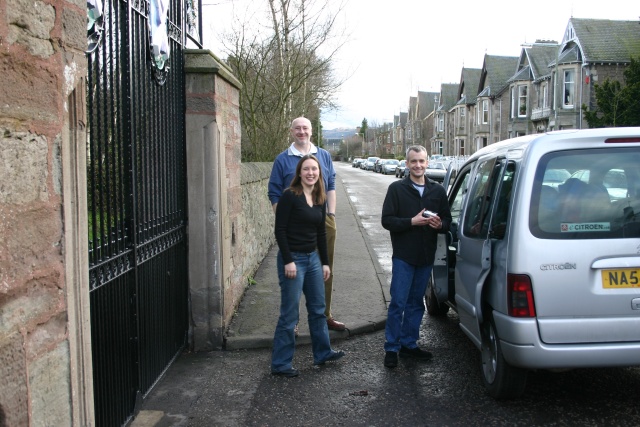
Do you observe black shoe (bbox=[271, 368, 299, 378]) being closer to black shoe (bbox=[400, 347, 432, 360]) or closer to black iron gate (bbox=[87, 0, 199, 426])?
black iron gate (bbox=[87, 0, 199, 426])

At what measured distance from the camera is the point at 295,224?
493 cm

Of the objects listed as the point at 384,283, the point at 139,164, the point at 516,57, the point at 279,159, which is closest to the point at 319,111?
the point at 384,283

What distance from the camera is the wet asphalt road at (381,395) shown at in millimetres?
4125

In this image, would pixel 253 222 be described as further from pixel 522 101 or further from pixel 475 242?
pixel 522 101

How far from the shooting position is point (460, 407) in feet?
14.2

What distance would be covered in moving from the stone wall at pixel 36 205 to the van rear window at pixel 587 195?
2.78m

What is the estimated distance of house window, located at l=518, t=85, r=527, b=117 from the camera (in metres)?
49.2

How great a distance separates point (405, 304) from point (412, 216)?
0.77 metres

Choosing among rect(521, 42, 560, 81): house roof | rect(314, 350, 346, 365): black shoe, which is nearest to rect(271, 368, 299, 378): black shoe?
rect(314, 350, 346, 365): black shoe

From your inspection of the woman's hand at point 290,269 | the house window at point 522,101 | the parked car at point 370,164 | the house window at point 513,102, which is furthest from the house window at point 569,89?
the woman's hand at point 290,269

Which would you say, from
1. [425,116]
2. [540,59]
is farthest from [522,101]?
[425,116]

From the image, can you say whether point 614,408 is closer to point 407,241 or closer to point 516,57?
point 407,241

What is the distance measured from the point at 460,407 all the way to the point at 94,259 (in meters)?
2.69

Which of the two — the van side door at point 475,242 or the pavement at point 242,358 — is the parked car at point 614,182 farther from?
the pavement at point 242,358
